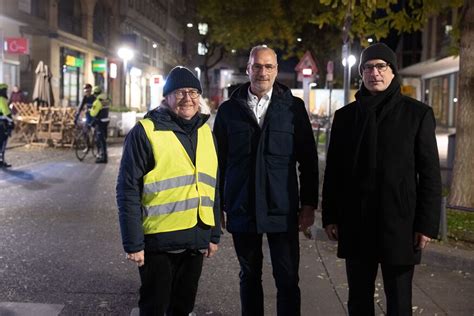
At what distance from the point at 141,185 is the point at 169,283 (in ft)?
1.96

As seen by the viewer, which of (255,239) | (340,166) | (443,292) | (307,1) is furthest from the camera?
(307,1)

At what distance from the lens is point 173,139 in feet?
11.3

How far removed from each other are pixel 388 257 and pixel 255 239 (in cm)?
87

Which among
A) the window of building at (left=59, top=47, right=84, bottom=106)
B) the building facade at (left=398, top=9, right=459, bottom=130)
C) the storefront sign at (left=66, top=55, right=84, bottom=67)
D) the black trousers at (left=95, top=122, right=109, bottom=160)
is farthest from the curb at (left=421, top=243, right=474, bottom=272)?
the building facade at (left=398, top=9, right=459, bottom=130)

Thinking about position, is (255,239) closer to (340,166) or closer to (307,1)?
(340,166)

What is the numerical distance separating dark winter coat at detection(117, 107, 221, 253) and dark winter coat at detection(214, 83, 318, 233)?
0.43 metres

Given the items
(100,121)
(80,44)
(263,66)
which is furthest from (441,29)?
(263,66)

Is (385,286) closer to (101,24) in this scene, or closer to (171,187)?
(171,187)

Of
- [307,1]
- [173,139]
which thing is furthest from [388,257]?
[307,1]

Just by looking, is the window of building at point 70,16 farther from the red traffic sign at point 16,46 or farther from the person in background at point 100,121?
the person in background at point 100,121

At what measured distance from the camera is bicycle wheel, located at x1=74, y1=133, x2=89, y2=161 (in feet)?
52.5

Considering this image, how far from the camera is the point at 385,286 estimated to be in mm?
3686

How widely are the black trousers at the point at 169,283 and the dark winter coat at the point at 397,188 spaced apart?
0.97 meters

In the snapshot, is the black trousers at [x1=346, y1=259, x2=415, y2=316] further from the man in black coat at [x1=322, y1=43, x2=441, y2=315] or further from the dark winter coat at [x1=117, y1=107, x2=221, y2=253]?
the dark winter coat at [x1=117, y1=107, x2=221, y2=253]
